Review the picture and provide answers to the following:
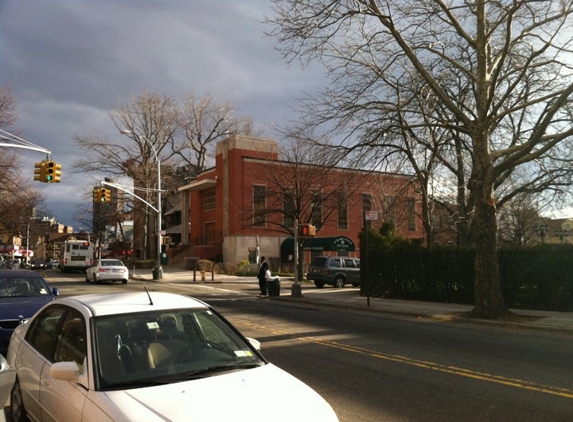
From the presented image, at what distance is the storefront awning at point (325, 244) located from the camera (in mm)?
35781

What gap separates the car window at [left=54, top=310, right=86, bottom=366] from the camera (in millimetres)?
3953

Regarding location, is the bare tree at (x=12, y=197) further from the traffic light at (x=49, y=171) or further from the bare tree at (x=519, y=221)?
the bare tree at (x=519, y=221)

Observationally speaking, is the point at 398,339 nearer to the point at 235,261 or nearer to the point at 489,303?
the point at 489,303

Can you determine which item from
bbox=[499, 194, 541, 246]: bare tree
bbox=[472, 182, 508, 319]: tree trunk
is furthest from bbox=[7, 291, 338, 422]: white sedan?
bbox=[499, 194, 541, 246]: bare tree

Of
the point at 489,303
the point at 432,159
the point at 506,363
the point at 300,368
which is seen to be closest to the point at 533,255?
the point at 489,303

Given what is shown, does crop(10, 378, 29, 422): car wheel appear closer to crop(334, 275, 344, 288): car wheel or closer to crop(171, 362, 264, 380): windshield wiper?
crop(171, 362, 264, 380): windshield wiper

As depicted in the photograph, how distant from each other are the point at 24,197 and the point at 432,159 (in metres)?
37.9

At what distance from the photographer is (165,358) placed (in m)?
3.88

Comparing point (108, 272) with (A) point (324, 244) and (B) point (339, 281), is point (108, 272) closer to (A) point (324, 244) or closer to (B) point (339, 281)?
(B) point (339, 281)

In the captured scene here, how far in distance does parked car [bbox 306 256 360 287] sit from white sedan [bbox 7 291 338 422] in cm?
2432

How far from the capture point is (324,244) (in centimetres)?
3962

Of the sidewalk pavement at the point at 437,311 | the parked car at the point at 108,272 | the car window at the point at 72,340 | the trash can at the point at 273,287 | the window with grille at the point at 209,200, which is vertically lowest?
the sidewalk pavement at the point at 437,311

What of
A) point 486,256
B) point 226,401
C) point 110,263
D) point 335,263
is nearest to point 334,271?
point 335,263

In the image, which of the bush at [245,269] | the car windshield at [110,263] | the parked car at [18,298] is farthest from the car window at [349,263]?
the parked car at [18,298]
